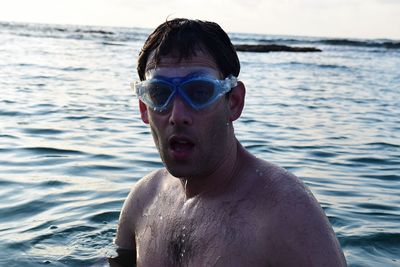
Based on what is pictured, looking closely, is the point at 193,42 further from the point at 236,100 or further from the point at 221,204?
the point at 221,204

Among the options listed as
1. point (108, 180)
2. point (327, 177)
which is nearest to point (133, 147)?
point (108, 180)

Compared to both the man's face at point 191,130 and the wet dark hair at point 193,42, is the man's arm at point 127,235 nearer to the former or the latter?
the man's face at point 191,130

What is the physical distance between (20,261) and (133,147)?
441cm

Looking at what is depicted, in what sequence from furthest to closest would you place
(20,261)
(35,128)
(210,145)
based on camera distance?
(35,128), (20,261), (210,145)

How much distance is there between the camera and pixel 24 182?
7.11 metres

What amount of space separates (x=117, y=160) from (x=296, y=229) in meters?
5.70

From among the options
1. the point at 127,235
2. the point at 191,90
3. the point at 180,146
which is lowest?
the point at 127,235

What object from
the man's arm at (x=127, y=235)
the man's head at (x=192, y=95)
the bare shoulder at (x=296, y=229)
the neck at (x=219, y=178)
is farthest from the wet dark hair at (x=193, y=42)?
the man's arm at (x=127, y=235)

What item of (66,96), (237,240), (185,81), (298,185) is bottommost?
(66,96)

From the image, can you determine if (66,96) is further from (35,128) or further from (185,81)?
(185,81)

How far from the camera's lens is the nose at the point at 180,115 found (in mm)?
3139

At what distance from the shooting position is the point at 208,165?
324 centimetres

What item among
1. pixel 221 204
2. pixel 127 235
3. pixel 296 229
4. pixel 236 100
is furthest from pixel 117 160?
pixel 296 229

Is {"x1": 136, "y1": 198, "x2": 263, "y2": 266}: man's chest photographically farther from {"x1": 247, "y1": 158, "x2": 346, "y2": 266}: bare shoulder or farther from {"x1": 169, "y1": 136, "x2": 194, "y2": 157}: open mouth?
{"x1": 169, "y1": 136, "x2": 194, "y2": 157}: open mouth
